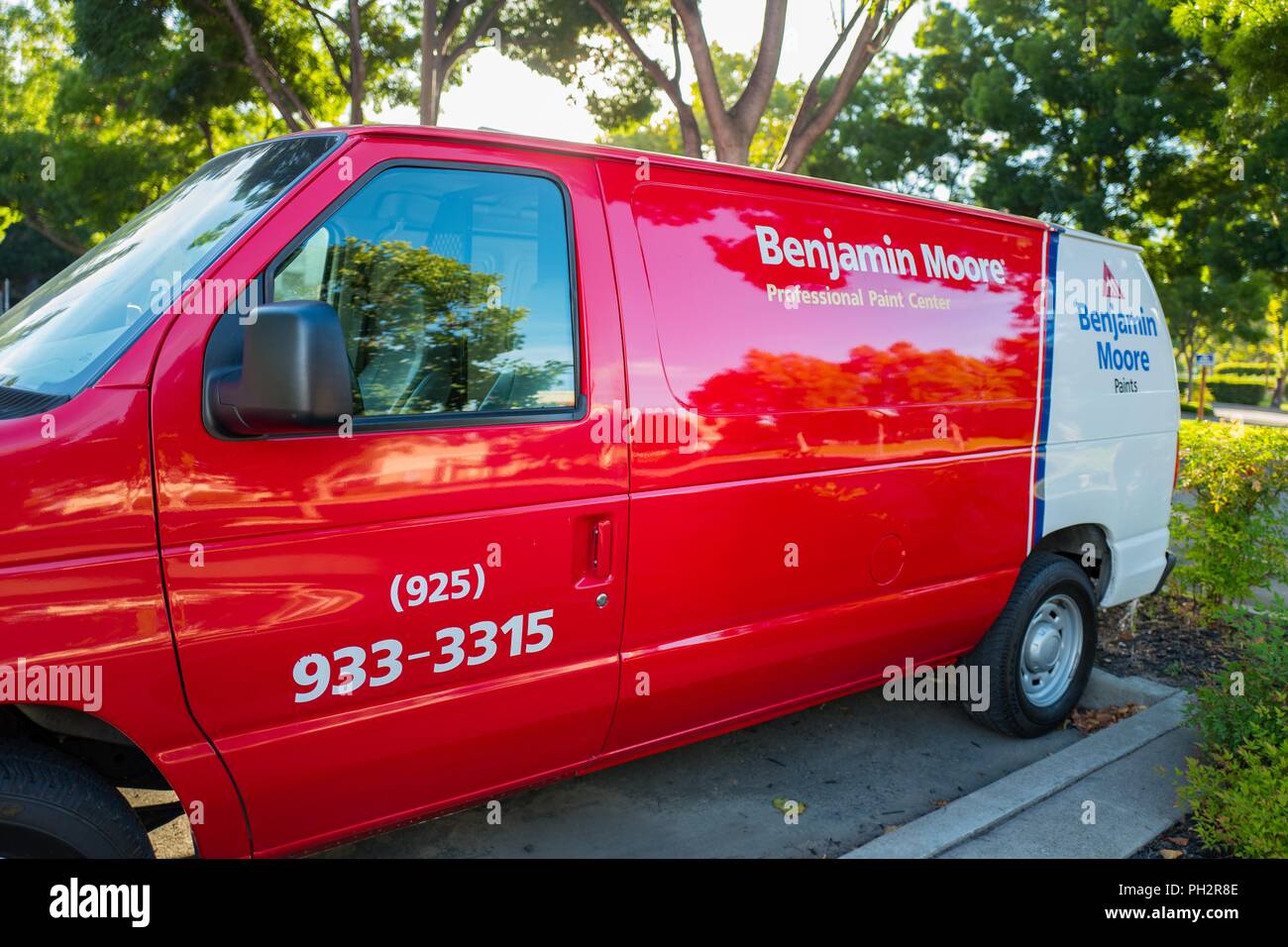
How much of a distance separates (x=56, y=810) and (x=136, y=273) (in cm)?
133

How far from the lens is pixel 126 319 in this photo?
2426 mm

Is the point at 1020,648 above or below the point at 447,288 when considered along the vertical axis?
below

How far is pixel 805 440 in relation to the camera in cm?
345

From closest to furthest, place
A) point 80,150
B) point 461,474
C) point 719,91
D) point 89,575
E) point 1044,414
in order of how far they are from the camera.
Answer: point 89,575 < point 461,474 < point 1044,414 < point 719,91 < point 80,150

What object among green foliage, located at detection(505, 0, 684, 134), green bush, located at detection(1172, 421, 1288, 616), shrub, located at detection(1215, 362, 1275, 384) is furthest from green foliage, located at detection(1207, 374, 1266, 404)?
green bush, located at detection(1172, 421, 1288, 616)

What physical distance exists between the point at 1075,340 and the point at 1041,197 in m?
18.6

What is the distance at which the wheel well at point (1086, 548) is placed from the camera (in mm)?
4738

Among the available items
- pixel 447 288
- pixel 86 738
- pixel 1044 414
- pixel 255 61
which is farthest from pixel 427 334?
pixel 255 61

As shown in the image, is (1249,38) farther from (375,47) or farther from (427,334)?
(375,47)

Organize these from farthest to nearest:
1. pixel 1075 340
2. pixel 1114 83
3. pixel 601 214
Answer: pixel 1114 83, pixel 1075 340, pixel 601 214

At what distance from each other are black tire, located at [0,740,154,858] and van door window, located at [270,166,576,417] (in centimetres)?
108

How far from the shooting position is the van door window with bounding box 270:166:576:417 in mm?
2617
